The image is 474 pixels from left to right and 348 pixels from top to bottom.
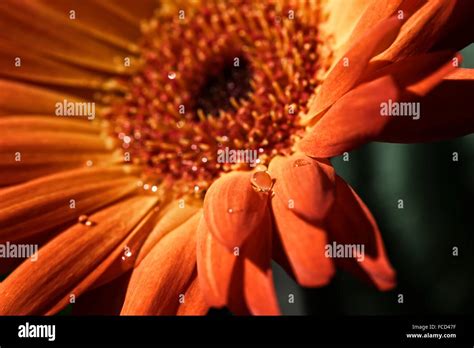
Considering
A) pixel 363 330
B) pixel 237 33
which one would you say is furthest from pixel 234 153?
pixel 363 330

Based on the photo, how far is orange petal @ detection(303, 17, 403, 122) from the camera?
0.88m

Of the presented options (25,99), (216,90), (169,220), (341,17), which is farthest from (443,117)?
(25,99)

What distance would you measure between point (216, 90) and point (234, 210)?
2.36 ft

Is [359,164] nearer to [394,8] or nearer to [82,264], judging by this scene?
[394,8]

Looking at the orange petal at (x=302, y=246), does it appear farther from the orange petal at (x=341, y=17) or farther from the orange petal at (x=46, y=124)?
the orange petal at (x=46, y=124)

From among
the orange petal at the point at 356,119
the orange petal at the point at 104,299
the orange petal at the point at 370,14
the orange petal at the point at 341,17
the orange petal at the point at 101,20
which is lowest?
the orange petal at the point at 104,299

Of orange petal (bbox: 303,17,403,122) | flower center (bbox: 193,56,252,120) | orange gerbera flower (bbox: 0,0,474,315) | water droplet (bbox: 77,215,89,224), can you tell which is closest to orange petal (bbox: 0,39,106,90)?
orange gerbera flower (bbox: 0,0,474,315)

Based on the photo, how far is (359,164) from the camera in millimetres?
1267

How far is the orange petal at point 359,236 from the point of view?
84cm

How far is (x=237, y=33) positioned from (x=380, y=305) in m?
0.78

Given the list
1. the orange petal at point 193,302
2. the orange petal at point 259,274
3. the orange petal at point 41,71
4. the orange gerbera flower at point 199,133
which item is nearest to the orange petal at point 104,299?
the orange gerbera flower at point 199,133

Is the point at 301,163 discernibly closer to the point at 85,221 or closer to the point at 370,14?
the point at 370,14

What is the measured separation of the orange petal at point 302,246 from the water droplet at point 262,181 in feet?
0.21

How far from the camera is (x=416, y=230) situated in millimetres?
1209
